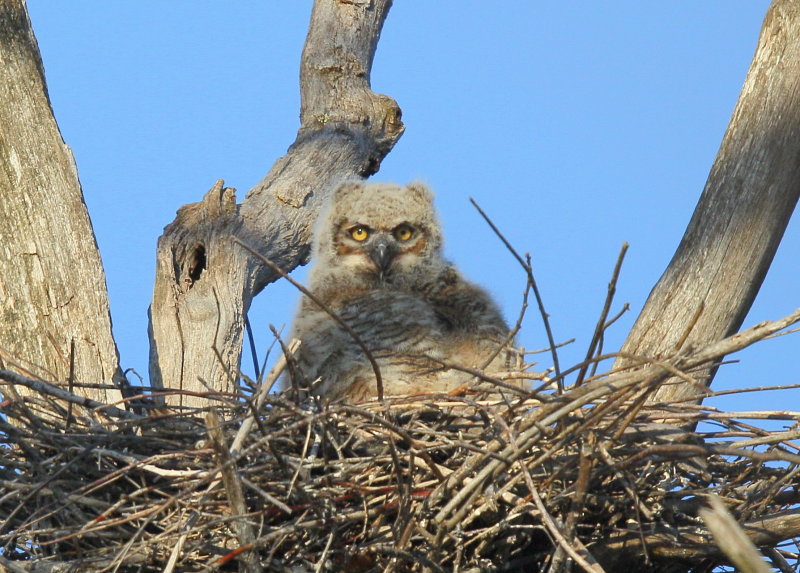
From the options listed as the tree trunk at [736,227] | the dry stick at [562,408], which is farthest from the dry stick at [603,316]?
the tree trunk at [736,227]

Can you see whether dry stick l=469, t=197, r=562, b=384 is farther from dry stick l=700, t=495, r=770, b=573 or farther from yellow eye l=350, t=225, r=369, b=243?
yellow eye l=350, t=225, r=369, b=243

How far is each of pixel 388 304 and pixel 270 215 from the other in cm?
92

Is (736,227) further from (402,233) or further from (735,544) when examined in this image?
(735,544)

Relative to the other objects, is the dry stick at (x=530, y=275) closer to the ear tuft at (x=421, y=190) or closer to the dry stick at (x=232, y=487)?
the dry stick at (x=232, y=487)

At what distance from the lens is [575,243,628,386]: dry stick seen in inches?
100

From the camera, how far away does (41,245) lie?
4.25 m

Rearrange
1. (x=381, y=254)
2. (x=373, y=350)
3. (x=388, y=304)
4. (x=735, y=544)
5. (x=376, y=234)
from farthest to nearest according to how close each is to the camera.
→ (x=376, y=234)
(x=381, y=254)
(x=388, y=304)
(x=373, y=350)
(x=735, y=544)

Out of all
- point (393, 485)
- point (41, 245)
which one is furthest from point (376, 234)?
point (393, 485)

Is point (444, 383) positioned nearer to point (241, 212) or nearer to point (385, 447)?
point (385, 447)

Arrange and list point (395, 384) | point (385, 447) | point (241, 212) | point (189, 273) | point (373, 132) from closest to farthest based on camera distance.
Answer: point (385, 447) < point (395, 384) < point (189, 273) < point (241, 212) < point (373, 132)

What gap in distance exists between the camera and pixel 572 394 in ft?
9.48

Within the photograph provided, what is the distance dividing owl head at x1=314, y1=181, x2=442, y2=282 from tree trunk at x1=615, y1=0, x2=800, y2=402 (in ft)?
3.50

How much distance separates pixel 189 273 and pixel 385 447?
1470mm

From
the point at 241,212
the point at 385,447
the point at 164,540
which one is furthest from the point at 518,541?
the point at 241,212
